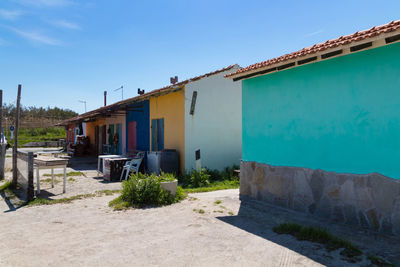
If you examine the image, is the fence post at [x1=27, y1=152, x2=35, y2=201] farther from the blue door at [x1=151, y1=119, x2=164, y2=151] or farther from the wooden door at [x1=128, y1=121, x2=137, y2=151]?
the wooden door at [x1=128, y1=121, x2=137, y2=151]

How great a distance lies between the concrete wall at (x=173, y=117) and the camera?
33.5ft

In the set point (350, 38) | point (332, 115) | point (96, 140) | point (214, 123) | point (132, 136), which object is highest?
point (350, 38)

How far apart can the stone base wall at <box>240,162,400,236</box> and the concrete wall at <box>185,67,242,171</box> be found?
12.1 ft

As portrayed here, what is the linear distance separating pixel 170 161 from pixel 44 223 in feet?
17.5

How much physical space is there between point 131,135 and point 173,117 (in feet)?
12.4

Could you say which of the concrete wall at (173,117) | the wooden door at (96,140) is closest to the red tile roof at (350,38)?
the concrete wall at (173,117)

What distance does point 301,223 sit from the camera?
4.88 metres

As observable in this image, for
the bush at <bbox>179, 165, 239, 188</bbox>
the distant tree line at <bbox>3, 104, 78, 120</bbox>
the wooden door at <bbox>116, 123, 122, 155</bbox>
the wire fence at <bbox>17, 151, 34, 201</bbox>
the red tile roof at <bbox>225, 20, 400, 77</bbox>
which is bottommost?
the bush at <bbox>179, 165, 239, 188</bbox>

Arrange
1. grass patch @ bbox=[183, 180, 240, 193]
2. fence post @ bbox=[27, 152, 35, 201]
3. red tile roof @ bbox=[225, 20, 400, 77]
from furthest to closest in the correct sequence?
grass patch @ bbox=[183, 180, 240, 193]
fence post @ bbox=[27, 152, 35, 201]
red tile roof @ bbox=[225, 20, 400, 77]

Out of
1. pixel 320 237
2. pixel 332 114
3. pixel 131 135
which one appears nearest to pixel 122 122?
pixel 131 135

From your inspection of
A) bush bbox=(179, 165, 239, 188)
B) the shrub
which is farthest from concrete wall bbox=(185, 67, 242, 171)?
the shrub

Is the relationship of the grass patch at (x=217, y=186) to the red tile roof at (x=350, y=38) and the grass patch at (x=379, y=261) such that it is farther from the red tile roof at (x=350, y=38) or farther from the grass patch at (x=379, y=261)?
the grass patch at (x=379, y=261)

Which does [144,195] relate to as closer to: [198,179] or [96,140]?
[198,179]

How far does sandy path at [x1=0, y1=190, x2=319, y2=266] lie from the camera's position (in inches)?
138
